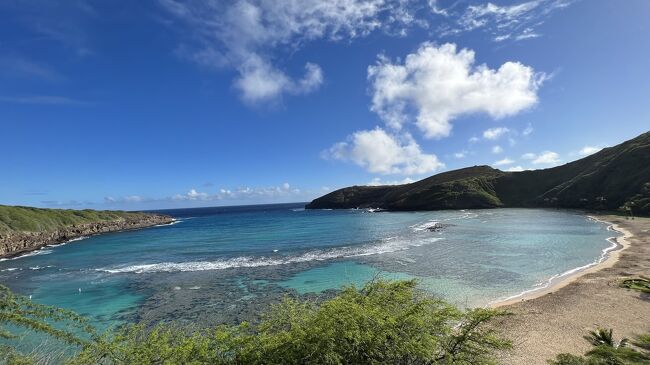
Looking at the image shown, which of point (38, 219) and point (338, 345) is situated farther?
point (38, 219)

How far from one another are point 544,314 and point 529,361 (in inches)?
332

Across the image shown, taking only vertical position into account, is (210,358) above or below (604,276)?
above

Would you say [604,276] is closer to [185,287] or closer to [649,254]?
[649,254]

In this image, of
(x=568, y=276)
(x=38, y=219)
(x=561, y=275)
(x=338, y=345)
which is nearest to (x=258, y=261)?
(x=561, y=275)

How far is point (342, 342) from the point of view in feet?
33.7

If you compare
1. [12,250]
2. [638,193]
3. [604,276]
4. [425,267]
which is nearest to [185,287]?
[425,267]

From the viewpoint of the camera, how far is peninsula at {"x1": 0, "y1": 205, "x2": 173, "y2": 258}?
77000 mm

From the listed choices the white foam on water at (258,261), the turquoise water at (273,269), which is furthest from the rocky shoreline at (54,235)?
the white foam on water at (258,261)

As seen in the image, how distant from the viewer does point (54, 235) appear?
93438 mm

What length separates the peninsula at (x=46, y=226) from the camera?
77000 millimetres

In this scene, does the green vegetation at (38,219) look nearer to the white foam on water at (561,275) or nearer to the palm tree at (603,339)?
the white foam on water at (561,275)

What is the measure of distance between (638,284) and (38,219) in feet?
415

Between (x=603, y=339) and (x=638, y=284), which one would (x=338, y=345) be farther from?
(x=638, y=284)

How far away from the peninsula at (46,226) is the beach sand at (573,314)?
281 ft
